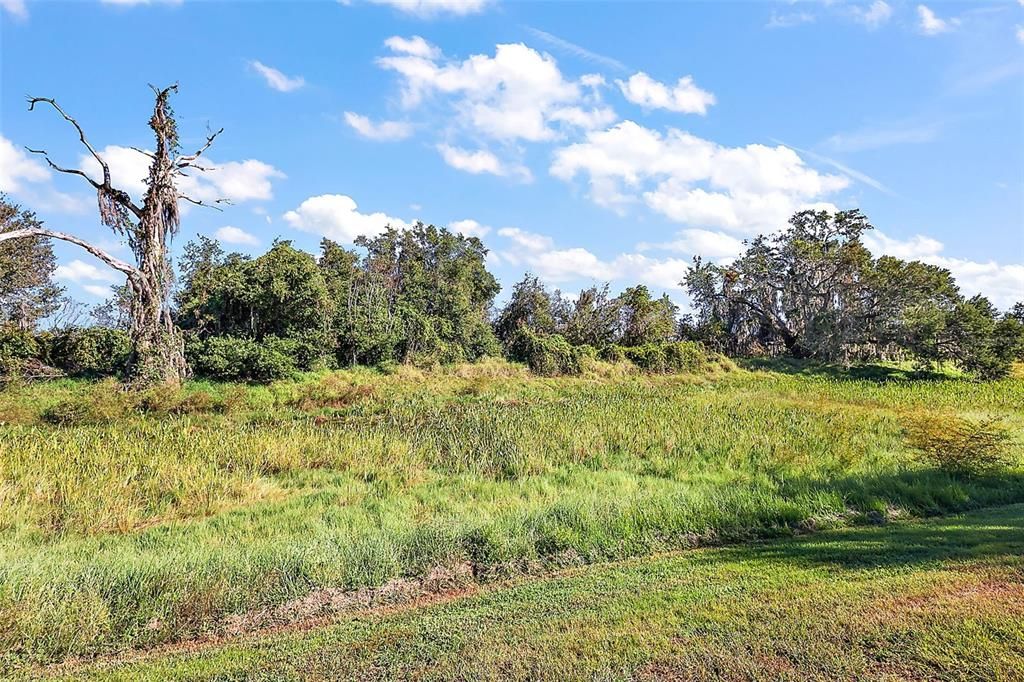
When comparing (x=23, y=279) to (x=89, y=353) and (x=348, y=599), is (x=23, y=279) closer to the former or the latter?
(x=89, y=353)

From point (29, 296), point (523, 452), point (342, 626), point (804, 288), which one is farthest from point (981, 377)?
point (29, 296)

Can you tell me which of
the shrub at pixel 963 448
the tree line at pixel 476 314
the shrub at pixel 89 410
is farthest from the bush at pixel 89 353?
the shrub at pixel 963 448

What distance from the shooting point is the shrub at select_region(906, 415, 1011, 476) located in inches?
385

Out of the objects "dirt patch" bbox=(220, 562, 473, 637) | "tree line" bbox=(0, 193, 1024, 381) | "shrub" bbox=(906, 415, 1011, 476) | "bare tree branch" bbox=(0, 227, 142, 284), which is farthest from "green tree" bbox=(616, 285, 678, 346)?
"dirt patch" bbox=(220, 562, 473, 637)

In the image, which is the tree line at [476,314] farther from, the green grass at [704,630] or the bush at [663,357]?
the green grass at [704,630]

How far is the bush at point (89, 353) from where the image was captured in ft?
60.8

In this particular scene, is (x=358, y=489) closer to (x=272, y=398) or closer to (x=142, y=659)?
(x=142, y=659)

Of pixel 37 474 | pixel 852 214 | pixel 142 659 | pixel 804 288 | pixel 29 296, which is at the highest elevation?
pixel 852 214

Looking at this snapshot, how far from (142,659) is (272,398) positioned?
51.4 feet

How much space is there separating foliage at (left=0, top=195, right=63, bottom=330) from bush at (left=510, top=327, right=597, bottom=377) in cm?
2181

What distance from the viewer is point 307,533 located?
6434 millimetres

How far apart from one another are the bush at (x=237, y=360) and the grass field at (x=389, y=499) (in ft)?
16.7

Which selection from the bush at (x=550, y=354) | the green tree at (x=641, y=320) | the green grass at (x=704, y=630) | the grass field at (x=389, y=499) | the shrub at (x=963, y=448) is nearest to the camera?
the green grass at (x=704, y=630)

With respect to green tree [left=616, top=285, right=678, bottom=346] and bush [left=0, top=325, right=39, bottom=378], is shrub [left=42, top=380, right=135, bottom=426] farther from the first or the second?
green tree [left=616, top=285, right=678, bottom=346]
